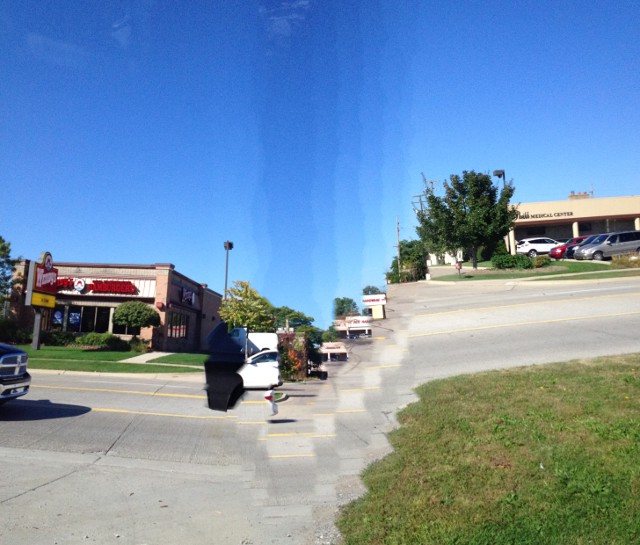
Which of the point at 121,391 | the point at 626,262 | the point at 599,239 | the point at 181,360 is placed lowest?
the point at 181,360

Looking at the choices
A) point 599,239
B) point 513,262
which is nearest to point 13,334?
point 513,262

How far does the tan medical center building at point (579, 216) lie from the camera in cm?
5300

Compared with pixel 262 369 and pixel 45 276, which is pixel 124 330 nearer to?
pixel 45 276

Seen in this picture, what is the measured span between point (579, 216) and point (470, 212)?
26.0 meters

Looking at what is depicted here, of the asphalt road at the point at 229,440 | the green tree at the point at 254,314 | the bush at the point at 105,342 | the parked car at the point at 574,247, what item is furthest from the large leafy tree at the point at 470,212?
the green tree at the point at 254,314

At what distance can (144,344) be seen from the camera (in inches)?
1232

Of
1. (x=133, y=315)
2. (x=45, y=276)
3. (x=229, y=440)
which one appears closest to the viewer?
(x=229, y=440)

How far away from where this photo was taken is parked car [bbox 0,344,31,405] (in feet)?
32.3

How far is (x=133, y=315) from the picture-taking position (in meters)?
29.8

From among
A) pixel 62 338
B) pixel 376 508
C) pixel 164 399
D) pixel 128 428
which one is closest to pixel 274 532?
pixel 376 508

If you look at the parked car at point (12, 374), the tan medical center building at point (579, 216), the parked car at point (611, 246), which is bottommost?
the parked car at point (12, 374)

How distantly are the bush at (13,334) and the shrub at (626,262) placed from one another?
38460 mm

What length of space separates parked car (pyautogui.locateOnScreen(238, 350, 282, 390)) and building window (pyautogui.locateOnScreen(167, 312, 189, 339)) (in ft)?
92.2

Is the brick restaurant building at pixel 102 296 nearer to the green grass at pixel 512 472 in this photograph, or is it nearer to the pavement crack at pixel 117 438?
the pavement crack at pixel 117 438
